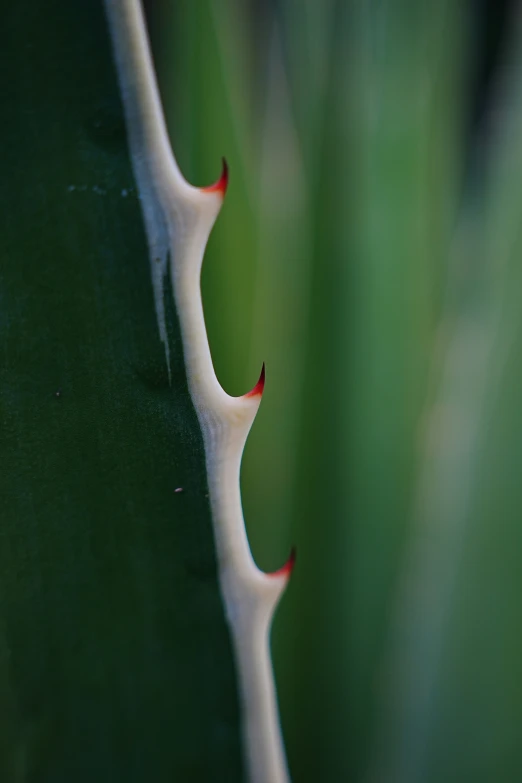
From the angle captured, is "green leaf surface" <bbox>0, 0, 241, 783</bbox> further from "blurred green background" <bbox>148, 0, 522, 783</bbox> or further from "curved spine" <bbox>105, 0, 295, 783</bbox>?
"blurred green background" <bbox>148, 0, 522, 783</bbox>

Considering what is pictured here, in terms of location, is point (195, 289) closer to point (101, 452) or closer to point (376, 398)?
point (101, 452)

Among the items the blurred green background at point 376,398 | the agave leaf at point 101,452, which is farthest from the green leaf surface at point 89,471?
the blurred green background at point 376,398

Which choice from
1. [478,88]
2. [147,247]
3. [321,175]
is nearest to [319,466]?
[321,175]

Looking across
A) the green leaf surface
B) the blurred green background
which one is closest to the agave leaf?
the green leaf surface

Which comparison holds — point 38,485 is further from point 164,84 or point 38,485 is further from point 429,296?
point 164,84

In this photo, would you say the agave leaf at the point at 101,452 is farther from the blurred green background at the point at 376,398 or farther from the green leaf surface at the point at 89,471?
the blurred green background at the point at 376,398
